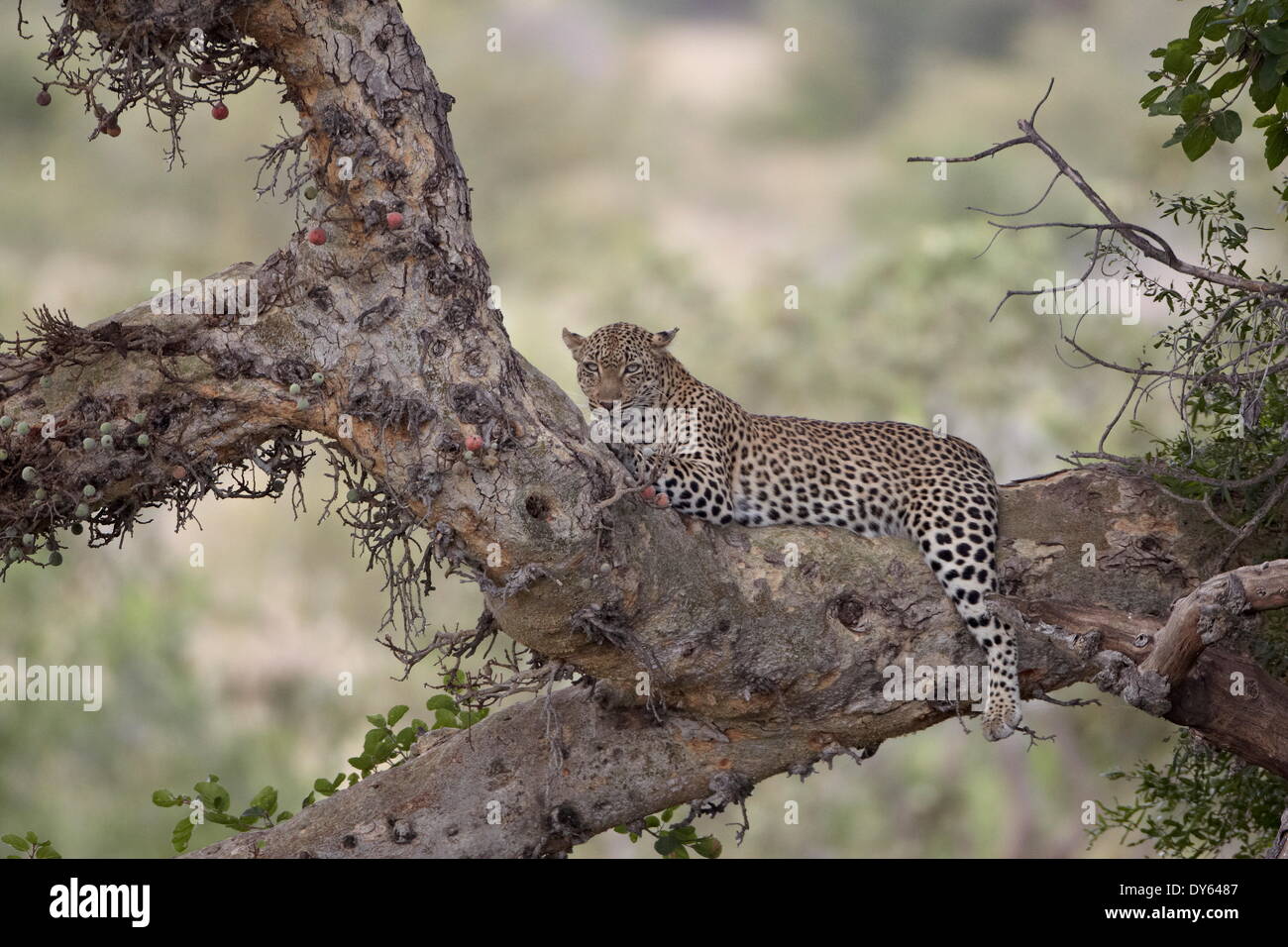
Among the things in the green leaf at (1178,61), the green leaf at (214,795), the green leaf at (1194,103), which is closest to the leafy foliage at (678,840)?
the green leaf at (214,795)

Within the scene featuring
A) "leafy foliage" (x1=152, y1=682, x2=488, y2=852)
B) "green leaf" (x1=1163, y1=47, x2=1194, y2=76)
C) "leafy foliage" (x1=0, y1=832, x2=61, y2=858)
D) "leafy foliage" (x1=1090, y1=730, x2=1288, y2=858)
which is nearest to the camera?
"green leaf" (x1=1163, y1=47, x2=1194, y2=76)

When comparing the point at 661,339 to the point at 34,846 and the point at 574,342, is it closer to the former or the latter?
the point at 574,342

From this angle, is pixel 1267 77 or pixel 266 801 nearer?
pixel 1267 77

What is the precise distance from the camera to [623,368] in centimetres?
853

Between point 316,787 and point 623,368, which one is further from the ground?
point 623,368

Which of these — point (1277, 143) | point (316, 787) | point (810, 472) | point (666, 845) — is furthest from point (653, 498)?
point (1277, 143)

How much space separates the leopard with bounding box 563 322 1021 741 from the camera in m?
7.23

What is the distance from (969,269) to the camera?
2184cm

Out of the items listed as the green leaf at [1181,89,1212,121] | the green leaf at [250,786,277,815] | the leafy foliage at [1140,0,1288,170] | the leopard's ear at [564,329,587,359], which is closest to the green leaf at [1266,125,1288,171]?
the leafy foliage at [1140,0,1288,170]

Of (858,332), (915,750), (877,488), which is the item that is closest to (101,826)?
(915,750)

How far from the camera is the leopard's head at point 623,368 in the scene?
8.48 meters

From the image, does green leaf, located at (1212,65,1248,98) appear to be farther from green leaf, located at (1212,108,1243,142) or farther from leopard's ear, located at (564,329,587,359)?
leopard's ear, located at (564,329,587,359)

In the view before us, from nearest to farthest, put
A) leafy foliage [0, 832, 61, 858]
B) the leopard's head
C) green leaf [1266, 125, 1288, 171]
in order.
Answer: green leaf [1266, 125, 1288, 171], leafy foliage [0, 832, 61, 858], the leopard's head

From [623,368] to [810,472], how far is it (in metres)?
1.29
